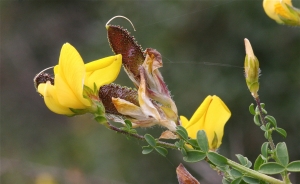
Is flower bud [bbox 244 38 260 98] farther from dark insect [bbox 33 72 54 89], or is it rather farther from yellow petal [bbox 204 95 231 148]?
dark insect [bbox 33 72 54 89]

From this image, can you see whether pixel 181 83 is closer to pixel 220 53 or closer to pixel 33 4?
pixel 220 53

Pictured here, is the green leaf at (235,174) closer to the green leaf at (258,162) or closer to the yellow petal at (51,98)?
the green leaf at (258,162)

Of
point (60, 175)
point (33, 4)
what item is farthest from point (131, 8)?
point (33, 4)

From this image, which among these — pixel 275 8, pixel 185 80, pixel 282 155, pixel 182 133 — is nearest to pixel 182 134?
pixel 182 133

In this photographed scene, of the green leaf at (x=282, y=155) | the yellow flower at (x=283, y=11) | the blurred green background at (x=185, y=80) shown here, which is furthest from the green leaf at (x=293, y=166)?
the blurred green background at (x=185, y=80)

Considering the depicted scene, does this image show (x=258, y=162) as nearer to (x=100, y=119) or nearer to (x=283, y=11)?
(x=100, y=119)

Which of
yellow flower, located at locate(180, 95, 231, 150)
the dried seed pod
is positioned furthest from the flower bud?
the dried seed pod

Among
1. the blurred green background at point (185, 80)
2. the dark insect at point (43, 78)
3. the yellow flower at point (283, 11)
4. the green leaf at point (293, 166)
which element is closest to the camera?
the green leaf at point (293, 166)
